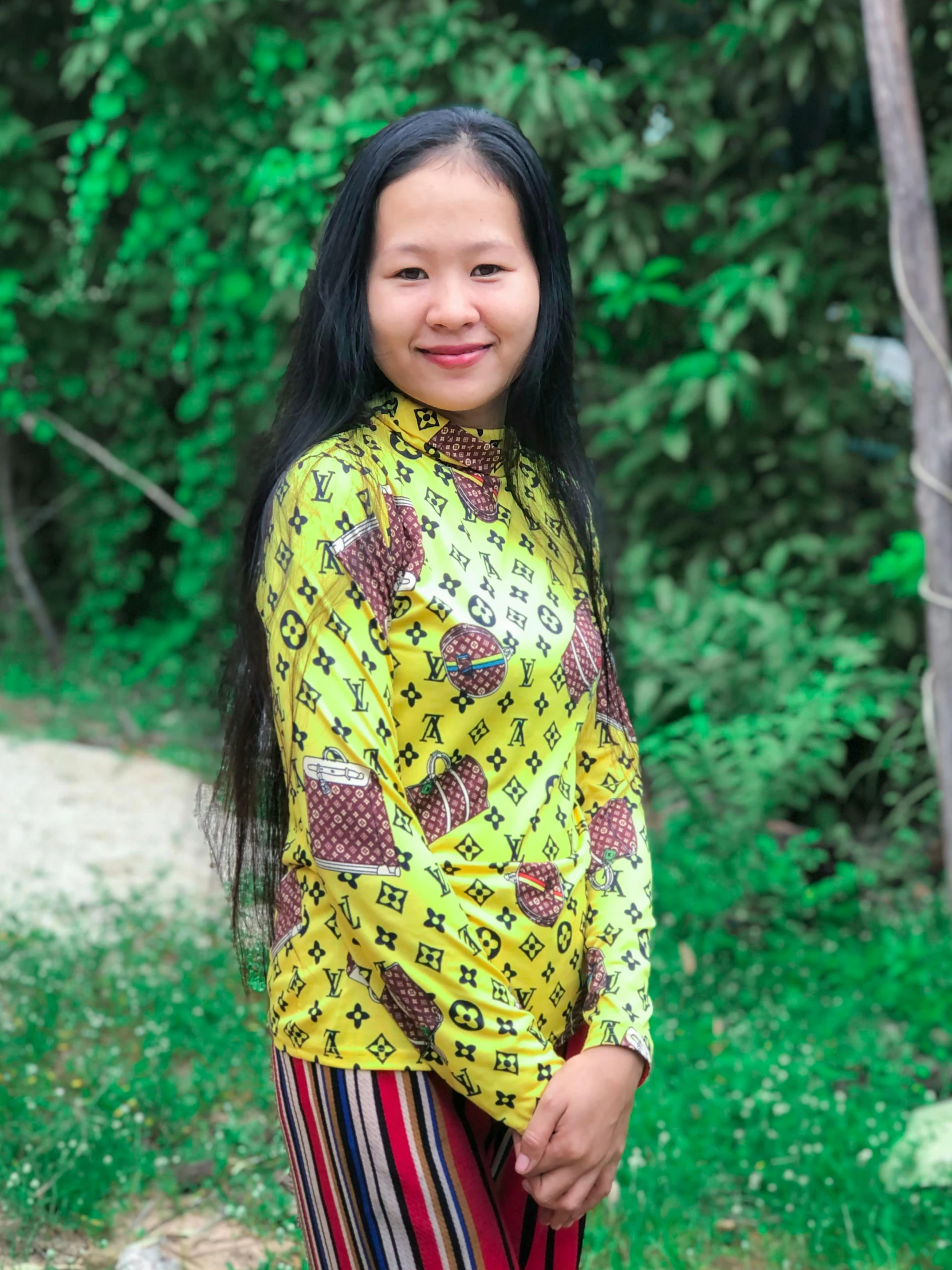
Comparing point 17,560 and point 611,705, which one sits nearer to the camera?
point 611,705

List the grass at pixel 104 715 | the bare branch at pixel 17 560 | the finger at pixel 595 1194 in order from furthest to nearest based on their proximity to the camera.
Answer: the bare branch at pixel 17 560
the grass at pixel 104 715
the finger at pixel 595 1194

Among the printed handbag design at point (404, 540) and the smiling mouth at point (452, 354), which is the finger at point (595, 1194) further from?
the smiling mouth at point (452, 354)

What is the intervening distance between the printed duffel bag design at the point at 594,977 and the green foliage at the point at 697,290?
215cm

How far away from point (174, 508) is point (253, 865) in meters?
4.18

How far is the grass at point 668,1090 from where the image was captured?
2.34 metres

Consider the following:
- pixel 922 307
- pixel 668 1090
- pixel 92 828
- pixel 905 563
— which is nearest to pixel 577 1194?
pixel 668 1090

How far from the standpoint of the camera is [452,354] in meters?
1.26

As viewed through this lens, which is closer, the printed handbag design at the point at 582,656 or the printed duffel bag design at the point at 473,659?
the printed duffel bag design at the point at 473,659

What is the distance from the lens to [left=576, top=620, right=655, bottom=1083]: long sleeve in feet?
4.13

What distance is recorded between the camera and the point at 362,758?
1.12 meters

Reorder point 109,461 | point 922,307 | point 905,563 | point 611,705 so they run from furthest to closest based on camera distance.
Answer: point 109,461, point 905,563, point 922,307, point 611,705

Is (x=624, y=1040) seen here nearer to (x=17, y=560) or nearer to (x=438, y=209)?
(x=438, y=209)

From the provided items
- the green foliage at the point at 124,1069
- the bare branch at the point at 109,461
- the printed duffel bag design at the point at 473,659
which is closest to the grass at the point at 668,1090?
the green foliage at the point at 124,1069

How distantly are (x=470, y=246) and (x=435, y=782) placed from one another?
49 centimetres
